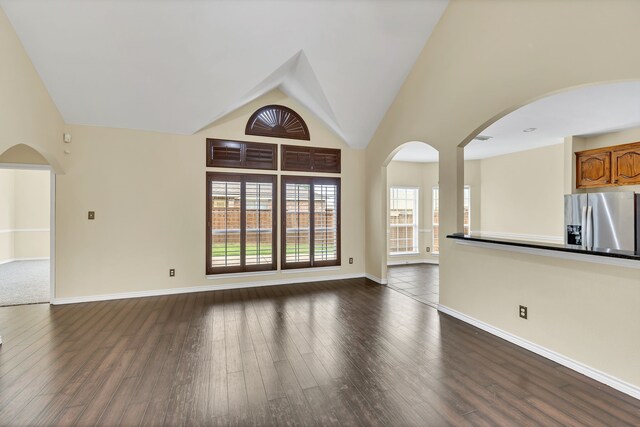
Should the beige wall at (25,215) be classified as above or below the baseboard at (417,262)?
A: above

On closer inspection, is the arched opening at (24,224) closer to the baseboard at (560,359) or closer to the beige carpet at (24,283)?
the beige carpet at (24,283)

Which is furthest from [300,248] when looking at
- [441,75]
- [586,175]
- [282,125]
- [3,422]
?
[586,175]

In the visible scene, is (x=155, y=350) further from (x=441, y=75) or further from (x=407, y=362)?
(x=441, y=75)

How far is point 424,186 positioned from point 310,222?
12.0 ft

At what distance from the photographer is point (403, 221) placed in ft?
24.3

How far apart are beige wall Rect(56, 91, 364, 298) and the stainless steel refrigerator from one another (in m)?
5.35

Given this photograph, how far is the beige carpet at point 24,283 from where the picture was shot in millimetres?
4297

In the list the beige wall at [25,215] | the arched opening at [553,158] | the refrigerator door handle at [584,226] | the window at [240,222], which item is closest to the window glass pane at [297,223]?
the window at [240,222]

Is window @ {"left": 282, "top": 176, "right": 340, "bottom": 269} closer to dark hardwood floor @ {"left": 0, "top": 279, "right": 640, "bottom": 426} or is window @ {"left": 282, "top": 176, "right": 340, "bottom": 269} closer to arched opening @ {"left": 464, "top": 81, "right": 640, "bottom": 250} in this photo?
dark hardwood floor @ {"left": 0, "top": 279, "right": 640, "bottom": 426}

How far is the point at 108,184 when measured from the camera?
14.2 ft

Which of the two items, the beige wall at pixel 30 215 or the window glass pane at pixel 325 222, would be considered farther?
the beige wall at pixel 30 215

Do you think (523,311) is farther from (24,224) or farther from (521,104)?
(24,224)

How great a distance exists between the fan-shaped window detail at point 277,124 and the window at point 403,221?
3.08m

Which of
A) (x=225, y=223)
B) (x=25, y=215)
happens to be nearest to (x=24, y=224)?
(x=25, y=215)
